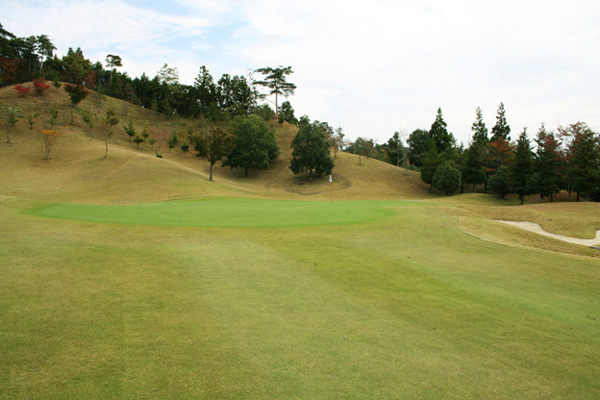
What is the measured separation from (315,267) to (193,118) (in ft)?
275

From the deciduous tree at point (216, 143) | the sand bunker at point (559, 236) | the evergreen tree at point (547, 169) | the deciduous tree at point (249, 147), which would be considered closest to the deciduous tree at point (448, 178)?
the evergreen tree at point (547, 169)

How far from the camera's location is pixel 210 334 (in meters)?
5.38

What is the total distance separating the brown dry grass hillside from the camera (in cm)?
4169

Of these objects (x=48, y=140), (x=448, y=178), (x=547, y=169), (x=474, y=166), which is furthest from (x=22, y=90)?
(x=547, y=169)

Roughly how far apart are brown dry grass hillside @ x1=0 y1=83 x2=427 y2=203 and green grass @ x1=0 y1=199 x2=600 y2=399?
29.6 meters

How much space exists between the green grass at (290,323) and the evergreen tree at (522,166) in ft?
134

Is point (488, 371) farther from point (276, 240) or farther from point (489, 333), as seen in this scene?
point (276, 240)

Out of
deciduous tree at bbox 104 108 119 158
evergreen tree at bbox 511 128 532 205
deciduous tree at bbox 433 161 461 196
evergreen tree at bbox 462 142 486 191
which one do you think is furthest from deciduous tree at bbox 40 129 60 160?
A: evergreen tree at bbox 511 128 532 205

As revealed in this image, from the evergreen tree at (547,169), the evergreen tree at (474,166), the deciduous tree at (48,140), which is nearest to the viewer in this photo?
the evergreen tree at (547,169)

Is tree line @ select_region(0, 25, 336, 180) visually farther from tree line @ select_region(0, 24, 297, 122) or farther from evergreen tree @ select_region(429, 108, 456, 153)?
evergreen tree @ select_region(429, 108, 456, 153)

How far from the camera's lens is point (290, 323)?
5934 millimetres

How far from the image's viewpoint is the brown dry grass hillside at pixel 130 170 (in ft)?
137

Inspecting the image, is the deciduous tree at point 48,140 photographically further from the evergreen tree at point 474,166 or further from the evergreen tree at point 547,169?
the evergreen tree at point 547,169

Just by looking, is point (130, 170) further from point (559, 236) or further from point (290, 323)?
point (290, 323)
